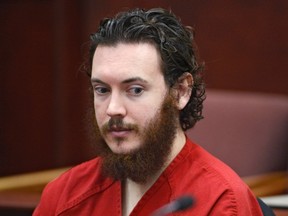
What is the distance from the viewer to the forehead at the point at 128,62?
1.12 m

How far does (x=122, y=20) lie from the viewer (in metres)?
1.18

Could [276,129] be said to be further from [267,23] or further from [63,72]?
[63,72]

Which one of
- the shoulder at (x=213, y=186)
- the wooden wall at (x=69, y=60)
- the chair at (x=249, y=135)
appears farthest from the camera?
the wooden wall at (x=69, y=60)

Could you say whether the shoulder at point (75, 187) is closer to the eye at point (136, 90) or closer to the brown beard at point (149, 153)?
the brown beard at point (149, 153)

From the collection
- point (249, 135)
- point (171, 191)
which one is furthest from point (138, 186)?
point (249, 135)

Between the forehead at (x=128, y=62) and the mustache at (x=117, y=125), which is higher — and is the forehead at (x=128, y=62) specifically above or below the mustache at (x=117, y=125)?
above

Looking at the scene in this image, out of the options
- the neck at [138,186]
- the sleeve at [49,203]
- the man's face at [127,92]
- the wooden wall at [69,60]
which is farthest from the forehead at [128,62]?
the wooden wall at [69,60]

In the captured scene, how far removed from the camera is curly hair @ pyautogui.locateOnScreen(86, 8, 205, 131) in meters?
1.16

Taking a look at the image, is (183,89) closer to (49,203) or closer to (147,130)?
(147,130)

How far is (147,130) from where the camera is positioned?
3.77 ft

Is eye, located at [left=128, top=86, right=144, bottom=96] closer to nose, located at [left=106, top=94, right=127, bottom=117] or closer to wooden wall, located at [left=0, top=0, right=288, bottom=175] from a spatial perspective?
nose, located at [left=106, top=94, right=127, bottom=117]

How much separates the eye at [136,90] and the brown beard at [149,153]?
4 cm

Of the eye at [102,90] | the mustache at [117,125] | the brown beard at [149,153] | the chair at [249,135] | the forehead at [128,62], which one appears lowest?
the chair at [249,135]

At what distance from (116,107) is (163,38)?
5.0 inches
